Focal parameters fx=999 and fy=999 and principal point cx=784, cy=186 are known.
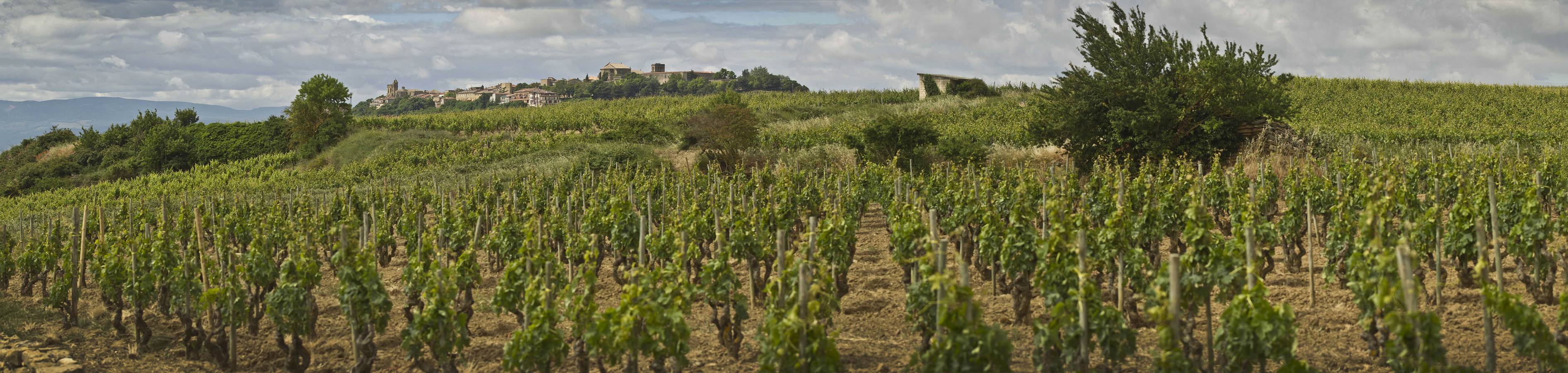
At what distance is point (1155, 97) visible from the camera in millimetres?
21422

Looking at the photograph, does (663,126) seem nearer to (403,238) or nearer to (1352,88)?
(403,238)

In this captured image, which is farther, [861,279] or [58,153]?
[58,153]

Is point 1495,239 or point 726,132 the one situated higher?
point 726,132

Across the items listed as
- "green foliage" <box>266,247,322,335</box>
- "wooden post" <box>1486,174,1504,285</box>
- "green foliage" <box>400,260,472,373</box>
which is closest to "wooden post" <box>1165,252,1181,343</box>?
"wooden post" <box>1486,174,1504,285</box>

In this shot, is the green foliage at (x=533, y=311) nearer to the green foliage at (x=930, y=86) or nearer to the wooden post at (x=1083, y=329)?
the wooden post at (x=1083, y=329)

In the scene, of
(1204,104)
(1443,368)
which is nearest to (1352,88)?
(1204,104)

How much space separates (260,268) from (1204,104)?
18812mm

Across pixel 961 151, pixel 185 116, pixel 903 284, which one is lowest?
pixel 903 284

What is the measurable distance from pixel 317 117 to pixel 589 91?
57.2 m

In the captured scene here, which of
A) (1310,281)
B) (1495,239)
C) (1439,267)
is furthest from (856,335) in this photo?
(1495,239)

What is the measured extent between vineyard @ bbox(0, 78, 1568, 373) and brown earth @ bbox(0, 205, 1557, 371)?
42 mm

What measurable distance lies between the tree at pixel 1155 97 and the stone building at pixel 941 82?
96.8 feet

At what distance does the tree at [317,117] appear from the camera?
44062 millimetres

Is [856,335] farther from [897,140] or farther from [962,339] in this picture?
[897,140]
